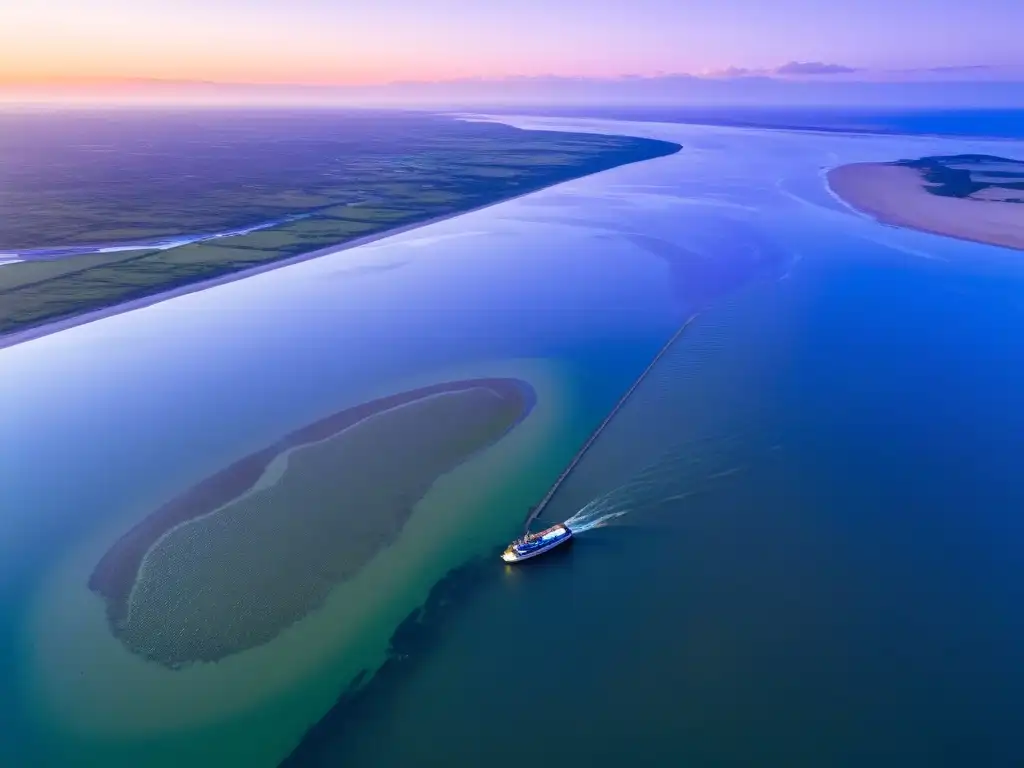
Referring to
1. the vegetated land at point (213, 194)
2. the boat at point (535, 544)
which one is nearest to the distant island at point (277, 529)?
the boat at point (535, 544)

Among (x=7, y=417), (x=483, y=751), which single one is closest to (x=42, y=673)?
(x=483, y=751)

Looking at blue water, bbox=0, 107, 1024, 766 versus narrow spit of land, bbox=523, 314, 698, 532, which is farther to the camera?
narrow spit of land, bbox=523, 314, 698, 532

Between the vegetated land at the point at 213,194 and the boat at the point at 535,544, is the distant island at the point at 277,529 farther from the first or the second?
the vegetated land at the point at 213,194

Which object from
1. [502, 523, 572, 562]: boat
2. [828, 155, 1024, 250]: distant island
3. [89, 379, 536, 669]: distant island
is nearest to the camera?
[89, 379, 536, 669]: distant island

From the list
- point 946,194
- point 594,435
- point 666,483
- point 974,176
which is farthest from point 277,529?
point 974,176

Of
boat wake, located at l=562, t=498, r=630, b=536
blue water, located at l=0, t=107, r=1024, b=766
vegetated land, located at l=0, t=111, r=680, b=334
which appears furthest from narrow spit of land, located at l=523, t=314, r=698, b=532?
vegetated land, located at l=0, t=111, r=680, b=334

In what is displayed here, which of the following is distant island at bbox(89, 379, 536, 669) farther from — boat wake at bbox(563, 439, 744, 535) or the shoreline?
the shoreline

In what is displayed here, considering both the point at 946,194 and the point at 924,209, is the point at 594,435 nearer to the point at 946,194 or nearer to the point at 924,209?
the point at 924,209

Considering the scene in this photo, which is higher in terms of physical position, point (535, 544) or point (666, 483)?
point (666, 483)
